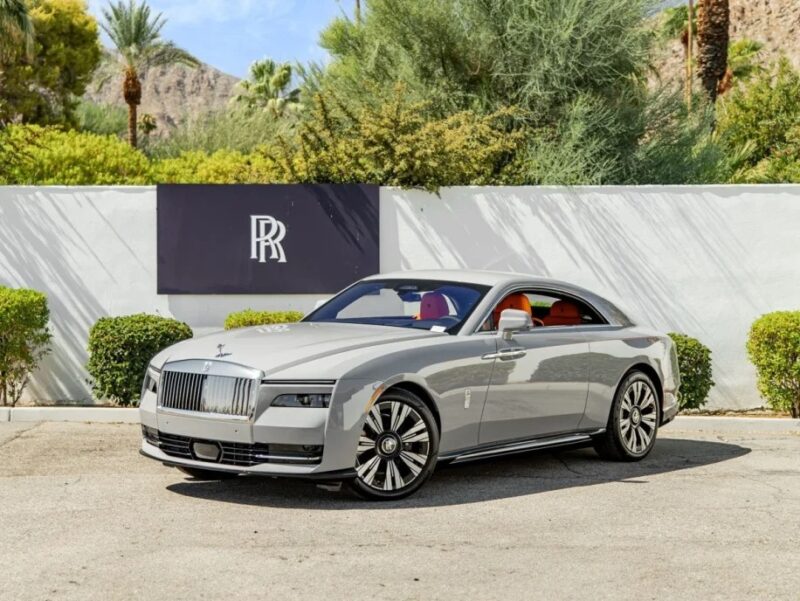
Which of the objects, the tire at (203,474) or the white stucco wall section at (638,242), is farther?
the white stucco wall section at (638,242)

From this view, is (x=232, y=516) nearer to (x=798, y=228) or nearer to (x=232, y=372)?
(x=232, y=372)

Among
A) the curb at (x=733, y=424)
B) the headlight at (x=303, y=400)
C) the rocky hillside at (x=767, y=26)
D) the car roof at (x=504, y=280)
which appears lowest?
the curb at (x=733, y=424)

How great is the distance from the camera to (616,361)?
436 inches

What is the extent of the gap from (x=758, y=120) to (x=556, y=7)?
35.9ft

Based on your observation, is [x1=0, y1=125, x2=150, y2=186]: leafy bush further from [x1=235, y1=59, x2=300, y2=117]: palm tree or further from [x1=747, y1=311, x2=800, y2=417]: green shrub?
[x1=235, y1=59, x2=300, y2=117]: palm tree

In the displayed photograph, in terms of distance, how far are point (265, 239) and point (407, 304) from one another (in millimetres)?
5409

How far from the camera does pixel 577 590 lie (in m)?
6.72

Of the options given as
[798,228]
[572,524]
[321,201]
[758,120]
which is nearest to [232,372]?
[572,524]

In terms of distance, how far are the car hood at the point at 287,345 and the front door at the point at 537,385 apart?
2.09 ft

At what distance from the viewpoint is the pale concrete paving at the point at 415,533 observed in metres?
6.77

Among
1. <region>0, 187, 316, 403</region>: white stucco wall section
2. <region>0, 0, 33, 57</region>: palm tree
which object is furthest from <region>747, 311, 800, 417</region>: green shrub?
<region>0, 0, 33, 57</region>: palm tree

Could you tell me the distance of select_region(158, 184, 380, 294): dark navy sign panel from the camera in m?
15.5

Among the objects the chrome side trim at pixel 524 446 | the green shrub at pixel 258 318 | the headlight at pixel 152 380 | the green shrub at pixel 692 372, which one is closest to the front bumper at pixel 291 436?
the headlight at pixel 152 380

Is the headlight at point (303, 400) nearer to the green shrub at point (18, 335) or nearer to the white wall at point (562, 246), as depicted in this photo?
the green shrub at point (18, 335)
